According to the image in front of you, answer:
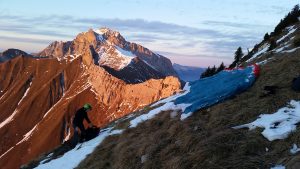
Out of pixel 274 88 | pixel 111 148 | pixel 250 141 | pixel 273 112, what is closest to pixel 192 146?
pixel 250 141

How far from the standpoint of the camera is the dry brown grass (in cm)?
1308

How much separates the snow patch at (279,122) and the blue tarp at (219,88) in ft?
12.3

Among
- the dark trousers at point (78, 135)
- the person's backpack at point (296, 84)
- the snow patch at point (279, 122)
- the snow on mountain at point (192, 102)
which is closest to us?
the snow patch at point (279, 122)

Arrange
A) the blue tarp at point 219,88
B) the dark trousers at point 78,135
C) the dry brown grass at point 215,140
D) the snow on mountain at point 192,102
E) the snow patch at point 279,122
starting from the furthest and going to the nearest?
the dark trousers at point 78,135 → the snow on mountain at point 192,102 → the blue tarp at point 219,88 → the snow patch at point 279,122 → the dry brown grass at point 215,140

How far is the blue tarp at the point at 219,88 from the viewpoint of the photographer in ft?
64.5

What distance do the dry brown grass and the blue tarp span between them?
42 cm

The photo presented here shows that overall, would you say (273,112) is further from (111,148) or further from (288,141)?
(111,148)

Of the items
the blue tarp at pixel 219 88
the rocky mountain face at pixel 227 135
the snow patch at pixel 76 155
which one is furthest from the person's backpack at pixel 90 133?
the blue tarp at pixel 219 88

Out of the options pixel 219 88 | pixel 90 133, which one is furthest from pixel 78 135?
pixel 219 88

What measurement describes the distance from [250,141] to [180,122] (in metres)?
5.46

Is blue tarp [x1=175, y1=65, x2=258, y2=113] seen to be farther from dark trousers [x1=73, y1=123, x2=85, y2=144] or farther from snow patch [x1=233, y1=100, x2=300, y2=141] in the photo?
dark trousers [x1=73, y1=123, x2=85, y2=144]

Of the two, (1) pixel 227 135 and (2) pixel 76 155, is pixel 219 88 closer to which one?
(1) pixel 227 135

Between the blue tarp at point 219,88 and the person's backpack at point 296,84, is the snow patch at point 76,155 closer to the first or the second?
the blue tarp at point 219,88

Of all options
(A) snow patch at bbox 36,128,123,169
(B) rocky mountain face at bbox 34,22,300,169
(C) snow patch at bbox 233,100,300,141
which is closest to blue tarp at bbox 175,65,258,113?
(B) rocky mountain face at bbox 34,22,300,169
